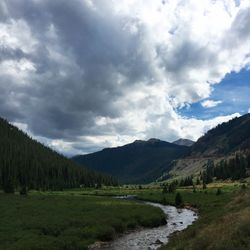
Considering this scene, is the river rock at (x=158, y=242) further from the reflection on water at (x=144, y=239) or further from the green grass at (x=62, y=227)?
the green grass at (x=62, y=227)

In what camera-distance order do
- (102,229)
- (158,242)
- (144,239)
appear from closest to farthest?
(158,242), (144,239), (102,229)

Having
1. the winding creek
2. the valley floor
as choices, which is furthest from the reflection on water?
the valley floor

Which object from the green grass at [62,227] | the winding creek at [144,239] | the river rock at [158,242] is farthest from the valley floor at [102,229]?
the river rock at [158,242]

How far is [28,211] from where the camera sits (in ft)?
192

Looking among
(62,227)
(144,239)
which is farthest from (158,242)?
(62,227)

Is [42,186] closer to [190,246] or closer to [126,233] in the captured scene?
[126,233]

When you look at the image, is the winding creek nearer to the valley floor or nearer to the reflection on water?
the reflection on water

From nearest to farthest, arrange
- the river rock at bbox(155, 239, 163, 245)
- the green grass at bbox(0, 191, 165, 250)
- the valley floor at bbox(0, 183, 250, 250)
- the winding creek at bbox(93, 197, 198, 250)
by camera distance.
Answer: the valley floor at bbox(0, 183, 250, 250) < the green grass at bbox(0, 191, 165, 250) < the winding creek at bbox(93, 197, 198, 250) < the river rock at bbox(155, 239, 163, 245)

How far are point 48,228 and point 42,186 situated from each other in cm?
13577

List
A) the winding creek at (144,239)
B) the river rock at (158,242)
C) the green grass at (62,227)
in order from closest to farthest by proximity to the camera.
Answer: the green grass at (62,227), the winding creek at (144,239), the river rock at (158,242)

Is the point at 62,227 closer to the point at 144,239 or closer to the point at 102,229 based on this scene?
the point at 102,229

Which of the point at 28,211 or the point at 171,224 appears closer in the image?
the point at 171,224

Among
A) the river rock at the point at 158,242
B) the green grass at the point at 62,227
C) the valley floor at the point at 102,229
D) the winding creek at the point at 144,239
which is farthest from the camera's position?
the river rock at the point at 158,242

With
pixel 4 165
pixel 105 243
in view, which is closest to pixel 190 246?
pixel 105 243
